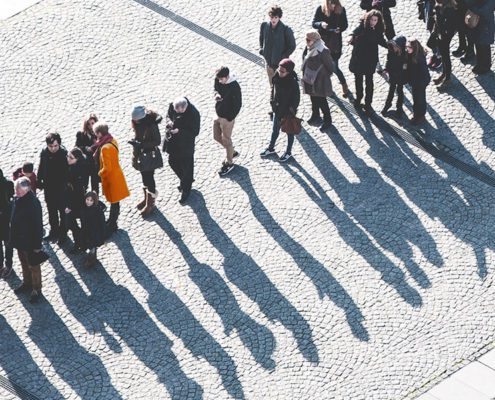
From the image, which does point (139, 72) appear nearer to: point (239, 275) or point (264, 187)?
point (264, 187)

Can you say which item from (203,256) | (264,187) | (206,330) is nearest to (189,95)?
(264,187)

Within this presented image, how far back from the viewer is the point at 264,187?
15883mm

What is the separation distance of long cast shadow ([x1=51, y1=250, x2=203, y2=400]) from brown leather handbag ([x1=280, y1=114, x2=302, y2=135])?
318 cm

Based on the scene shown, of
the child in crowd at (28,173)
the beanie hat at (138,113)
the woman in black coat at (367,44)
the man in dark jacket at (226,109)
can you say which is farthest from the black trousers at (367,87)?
the child in crowd at (28,173)

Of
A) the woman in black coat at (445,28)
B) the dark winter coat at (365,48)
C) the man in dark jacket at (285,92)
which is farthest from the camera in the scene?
the woman in black coat at (445,28)

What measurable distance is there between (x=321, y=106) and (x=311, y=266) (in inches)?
119

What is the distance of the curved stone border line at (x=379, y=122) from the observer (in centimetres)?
1595

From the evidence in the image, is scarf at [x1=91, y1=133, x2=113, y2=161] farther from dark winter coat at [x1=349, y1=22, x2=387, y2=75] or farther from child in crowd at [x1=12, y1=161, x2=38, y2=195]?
dark winter coat at [x1=349, y1=22, x2=387, y2=75]

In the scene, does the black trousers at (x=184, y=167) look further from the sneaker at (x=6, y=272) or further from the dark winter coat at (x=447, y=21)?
the dark winter coat at (x=447, y=21)

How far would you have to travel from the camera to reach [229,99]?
1555 centimetres

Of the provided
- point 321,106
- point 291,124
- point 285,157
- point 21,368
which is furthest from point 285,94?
point 21,368

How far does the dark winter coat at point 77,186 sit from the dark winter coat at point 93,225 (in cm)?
23

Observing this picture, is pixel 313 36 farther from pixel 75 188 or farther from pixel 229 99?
pixel 75 188

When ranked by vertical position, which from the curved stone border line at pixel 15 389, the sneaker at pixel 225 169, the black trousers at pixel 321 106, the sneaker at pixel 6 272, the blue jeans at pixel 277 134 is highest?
the black trousers at pixel 321 106
